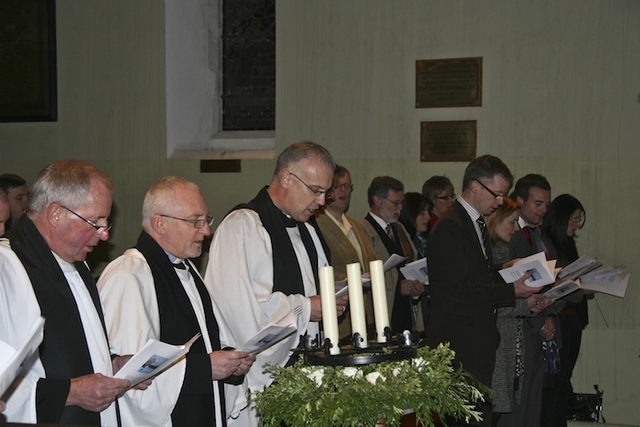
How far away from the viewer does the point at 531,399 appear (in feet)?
22.3

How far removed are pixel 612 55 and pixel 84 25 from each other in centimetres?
558

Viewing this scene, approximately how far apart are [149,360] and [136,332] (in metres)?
0.57

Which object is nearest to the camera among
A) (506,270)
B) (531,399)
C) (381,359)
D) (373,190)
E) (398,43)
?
(381,359)

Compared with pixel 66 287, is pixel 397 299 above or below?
below

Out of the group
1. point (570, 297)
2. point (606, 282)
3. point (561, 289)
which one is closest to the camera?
point (561, 289)

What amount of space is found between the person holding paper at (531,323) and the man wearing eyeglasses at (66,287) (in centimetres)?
350

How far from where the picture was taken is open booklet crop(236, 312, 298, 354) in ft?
13.1

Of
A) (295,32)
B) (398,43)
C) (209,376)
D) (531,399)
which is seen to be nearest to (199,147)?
(295,32)

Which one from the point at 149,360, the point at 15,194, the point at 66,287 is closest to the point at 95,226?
the point at 66,287

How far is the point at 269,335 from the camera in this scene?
160 inches

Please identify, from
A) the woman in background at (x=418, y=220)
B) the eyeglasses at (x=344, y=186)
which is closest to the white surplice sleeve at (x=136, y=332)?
the eyeglasses at (x=344, y=186)

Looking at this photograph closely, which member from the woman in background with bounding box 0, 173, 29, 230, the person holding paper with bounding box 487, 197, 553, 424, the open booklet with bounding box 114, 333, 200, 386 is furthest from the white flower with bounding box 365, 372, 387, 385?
the woman in background with bounding box 0, 173, 29, 230

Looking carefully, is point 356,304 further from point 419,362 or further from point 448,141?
point 448,141

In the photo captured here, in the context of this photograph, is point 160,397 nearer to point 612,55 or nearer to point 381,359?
point 381,359
